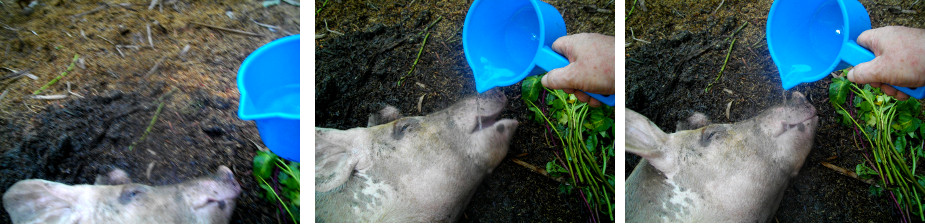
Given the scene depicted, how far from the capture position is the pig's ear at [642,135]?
1442mm

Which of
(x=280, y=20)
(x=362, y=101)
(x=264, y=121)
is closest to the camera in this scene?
(x=264, y=121)

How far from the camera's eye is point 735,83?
1455 mm

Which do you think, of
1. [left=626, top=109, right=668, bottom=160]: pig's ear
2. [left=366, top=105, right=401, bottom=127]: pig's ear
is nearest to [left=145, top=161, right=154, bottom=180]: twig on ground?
[left=366, top=105, right=401, bottom=127]: pig's ear

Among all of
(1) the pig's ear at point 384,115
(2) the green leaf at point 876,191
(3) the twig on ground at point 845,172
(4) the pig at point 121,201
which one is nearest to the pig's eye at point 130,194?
(4) the pig at point 121,201

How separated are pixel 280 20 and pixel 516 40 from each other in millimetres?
613

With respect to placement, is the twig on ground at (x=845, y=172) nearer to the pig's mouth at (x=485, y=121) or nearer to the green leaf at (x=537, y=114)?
the green leaf at (x=537, y=114)

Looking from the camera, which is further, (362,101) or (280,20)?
(280,20)

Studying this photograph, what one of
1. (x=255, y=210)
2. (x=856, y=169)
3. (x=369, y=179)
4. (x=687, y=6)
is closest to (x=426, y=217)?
(x=369, y=179)

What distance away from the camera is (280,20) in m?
1.55

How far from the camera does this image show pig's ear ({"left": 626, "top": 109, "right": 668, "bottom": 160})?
1.44m

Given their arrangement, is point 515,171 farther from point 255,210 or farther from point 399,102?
point 255,210

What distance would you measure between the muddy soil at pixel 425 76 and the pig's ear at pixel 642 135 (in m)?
0.19

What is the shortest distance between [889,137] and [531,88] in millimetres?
878

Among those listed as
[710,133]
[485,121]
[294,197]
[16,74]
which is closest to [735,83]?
[710,133]
